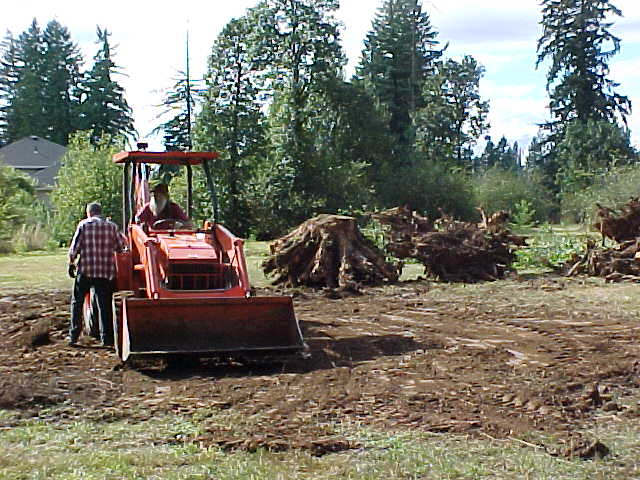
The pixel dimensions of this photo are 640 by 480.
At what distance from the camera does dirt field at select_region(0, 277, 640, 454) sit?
23.9 ft

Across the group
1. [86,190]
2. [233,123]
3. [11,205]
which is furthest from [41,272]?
[233,123]

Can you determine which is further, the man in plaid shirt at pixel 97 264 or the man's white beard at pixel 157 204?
the man's white beard at pixel 157 204

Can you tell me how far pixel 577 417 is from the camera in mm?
7348

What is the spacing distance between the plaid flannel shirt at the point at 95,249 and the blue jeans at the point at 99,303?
0.31 ft

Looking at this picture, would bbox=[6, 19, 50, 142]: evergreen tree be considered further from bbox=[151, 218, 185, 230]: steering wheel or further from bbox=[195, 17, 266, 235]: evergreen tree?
bbox=[151, 218, 185, 230]: steering wheel

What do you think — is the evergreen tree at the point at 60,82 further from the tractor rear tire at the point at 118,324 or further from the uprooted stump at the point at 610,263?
the tractor rear tire at the point at 118,324

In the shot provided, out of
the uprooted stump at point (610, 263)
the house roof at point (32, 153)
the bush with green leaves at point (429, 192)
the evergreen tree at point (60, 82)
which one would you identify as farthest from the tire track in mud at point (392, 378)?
the evergreen tree at point (60, 82)

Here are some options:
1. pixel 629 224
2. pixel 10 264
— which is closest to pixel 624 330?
pixel 629 224

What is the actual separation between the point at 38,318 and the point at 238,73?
98.0 feet

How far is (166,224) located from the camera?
11641 millimetres

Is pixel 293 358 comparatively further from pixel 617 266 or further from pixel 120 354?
pixel 617 266

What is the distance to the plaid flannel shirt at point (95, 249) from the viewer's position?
10.9 metres

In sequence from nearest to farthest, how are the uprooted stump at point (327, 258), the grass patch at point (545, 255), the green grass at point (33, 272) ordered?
the uprooted stump at point (327, 258), the green grass at point (33, 272), the grass patch at point (545, 255)

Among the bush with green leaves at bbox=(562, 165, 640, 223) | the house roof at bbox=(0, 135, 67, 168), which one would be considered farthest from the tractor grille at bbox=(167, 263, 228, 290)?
the house roof at bbox=(0, 135, 67, 168)
